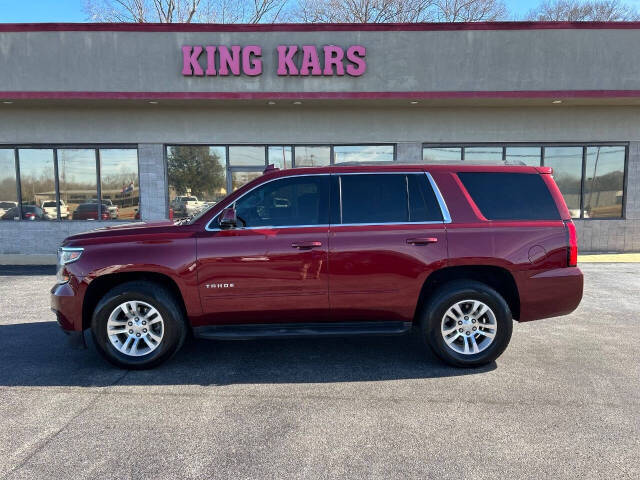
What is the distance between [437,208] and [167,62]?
8.75 metres

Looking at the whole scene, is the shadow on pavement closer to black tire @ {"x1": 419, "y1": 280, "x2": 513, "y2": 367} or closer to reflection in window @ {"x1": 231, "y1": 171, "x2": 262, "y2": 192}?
black tire @ {"x1": 419, "y1": 280, "x2": 513, "y2": 367}

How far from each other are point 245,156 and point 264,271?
8051 millimetres

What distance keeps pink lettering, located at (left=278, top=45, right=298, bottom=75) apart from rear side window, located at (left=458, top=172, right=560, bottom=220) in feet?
23.6

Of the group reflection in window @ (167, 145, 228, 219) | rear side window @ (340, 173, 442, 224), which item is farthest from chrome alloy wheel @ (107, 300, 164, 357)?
reflection in window @ (167, 145, 228, 219)

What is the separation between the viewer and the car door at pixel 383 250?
414cm

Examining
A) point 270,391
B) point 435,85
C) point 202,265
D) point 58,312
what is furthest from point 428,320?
point 435,85

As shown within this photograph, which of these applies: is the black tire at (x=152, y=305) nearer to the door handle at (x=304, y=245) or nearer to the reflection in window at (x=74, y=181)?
the door handle at (x=304, y=245)

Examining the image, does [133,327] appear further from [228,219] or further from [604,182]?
[604,182]

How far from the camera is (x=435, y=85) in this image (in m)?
10.4

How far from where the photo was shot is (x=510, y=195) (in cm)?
435

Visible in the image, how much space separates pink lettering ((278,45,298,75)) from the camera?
10.3 meters

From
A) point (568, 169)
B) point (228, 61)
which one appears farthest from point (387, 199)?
point (568, 169)

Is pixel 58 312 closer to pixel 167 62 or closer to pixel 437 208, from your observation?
pixel 437 208

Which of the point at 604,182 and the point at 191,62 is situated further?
the point at 604,182
